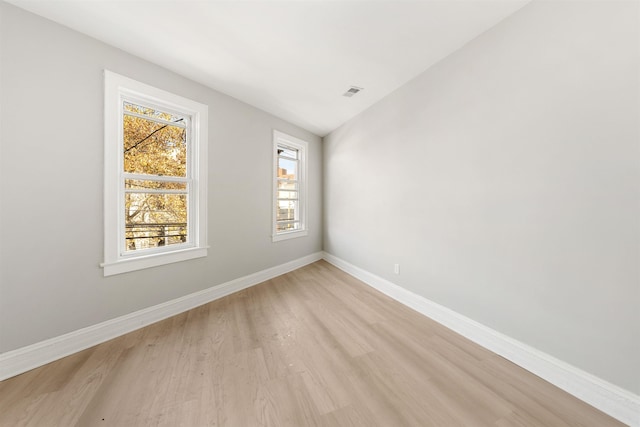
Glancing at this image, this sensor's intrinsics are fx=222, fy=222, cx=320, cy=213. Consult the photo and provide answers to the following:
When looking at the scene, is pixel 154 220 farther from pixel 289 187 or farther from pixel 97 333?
pixel 289 187

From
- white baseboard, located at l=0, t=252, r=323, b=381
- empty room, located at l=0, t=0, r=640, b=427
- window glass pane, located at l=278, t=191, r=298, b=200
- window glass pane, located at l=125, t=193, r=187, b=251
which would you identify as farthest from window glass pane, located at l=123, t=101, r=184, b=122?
white baseboard, located at l=0, t=252, r=323, b=381

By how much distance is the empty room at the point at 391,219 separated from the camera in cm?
133

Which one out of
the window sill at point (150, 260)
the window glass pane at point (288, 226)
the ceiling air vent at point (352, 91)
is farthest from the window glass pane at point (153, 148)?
the ceiling air vent at point (352, 91)

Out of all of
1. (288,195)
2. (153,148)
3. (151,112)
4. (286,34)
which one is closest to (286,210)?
(288,195)

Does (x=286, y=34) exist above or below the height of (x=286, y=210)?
above

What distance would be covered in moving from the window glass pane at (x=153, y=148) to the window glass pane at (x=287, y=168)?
5.41ft

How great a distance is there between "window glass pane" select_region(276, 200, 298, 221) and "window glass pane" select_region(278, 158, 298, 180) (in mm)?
479

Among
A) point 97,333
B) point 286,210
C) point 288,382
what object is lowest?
point 288,382

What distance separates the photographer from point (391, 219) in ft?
9.62

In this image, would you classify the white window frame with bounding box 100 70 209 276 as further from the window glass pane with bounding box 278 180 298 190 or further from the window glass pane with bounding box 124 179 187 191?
the window glass pane with bounding box 278 180 298 190

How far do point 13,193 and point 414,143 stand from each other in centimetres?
350

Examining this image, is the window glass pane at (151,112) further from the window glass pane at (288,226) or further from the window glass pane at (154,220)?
the window glass pane at (288,226)

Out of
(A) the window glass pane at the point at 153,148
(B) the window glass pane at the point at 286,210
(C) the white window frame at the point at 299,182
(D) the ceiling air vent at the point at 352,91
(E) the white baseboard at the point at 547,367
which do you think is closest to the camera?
(E) the white baseboard at the point at 547,367

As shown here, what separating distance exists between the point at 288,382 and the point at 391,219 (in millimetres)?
2121
